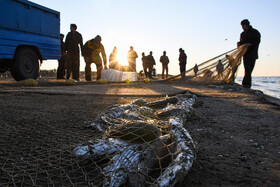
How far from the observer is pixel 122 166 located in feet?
4.09

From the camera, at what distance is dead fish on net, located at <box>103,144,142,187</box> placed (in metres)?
1.15

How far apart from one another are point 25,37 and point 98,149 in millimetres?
6420

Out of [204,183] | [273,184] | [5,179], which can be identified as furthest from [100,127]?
[273,184]

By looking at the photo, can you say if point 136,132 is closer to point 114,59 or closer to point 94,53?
point 94,53

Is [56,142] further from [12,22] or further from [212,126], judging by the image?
[12,22]

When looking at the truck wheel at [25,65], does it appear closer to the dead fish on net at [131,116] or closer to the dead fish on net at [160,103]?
the dead fish on net at [160,103]

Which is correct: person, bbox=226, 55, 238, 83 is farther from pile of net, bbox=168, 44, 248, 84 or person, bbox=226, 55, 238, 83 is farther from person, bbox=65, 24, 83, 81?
person, bbox=65, 24, 83, 81

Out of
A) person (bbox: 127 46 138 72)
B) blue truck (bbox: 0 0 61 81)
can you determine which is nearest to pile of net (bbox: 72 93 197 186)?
blue truck (bbox: 0 0 61 81)

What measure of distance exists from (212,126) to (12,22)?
634 centimetres

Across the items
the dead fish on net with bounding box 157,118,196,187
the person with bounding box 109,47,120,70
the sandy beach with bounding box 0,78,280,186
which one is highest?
the person with bounding box 109,47,120,70

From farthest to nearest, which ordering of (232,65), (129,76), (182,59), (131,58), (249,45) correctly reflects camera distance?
1. (131,58)
2. (182,59)
3. (129,76)
4. (232,65)
5. (249,45)

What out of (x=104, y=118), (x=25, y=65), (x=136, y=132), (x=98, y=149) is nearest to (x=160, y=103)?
(x=104, y=118)

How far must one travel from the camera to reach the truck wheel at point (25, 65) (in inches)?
254

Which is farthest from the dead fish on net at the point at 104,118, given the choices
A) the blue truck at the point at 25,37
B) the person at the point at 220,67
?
the person at the point at 220,67
